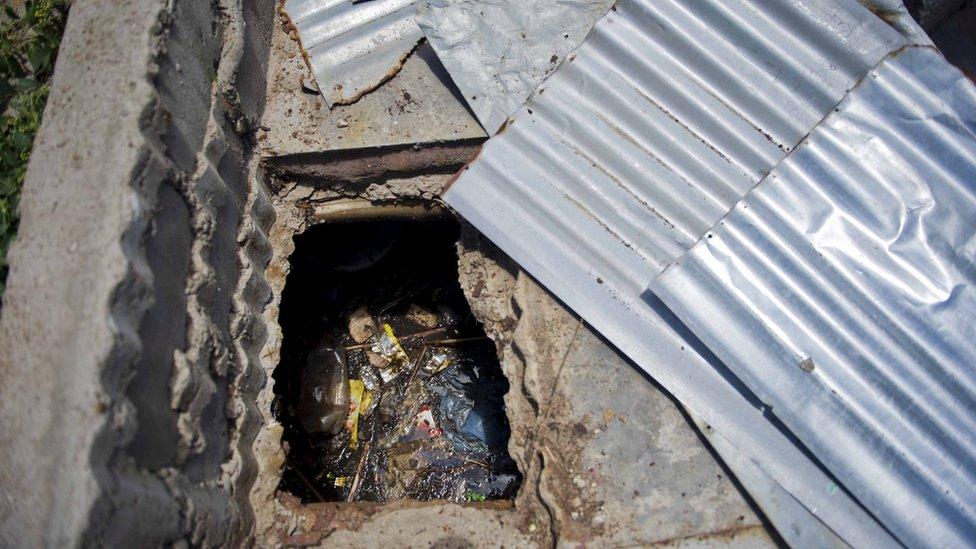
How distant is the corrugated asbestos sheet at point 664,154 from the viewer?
2225 mm

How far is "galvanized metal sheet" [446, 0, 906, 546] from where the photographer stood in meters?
2.30

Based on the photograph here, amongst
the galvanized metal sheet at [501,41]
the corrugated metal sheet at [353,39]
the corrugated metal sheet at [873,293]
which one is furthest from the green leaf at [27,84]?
the corrugated metal sheet at [873,293]

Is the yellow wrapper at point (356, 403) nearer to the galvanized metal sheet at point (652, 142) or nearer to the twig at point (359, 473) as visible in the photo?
the twig at point (359, 473)

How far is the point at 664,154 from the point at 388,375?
2.38 meters

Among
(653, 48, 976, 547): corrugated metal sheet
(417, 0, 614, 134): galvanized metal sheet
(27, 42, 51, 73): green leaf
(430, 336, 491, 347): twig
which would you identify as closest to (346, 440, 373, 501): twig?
(430, 336, 491, 347): twig

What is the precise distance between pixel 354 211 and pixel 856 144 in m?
2.06

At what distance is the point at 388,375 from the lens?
13.5 feet

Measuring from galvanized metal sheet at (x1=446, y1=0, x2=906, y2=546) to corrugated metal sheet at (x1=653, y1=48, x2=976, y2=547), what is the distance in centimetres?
13

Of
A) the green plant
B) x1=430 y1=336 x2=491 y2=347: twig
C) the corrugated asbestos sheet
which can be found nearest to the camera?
the corrugated asbestos sheet

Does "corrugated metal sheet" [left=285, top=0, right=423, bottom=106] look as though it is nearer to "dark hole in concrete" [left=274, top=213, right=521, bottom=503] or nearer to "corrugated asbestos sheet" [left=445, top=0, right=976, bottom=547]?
"corrugated asbestos sheet" [left=445, top=0, right=976, bottom=547]

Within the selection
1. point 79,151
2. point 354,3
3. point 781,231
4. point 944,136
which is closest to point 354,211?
point 354,3

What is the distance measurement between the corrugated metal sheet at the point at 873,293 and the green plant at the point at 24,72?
2.39 metres

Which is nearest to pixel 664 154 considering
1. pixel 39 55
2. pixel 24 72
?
pixel 39 55

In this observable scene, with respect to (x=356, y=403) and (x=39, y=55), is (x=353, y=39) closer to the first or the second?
(x=39, y=55)
